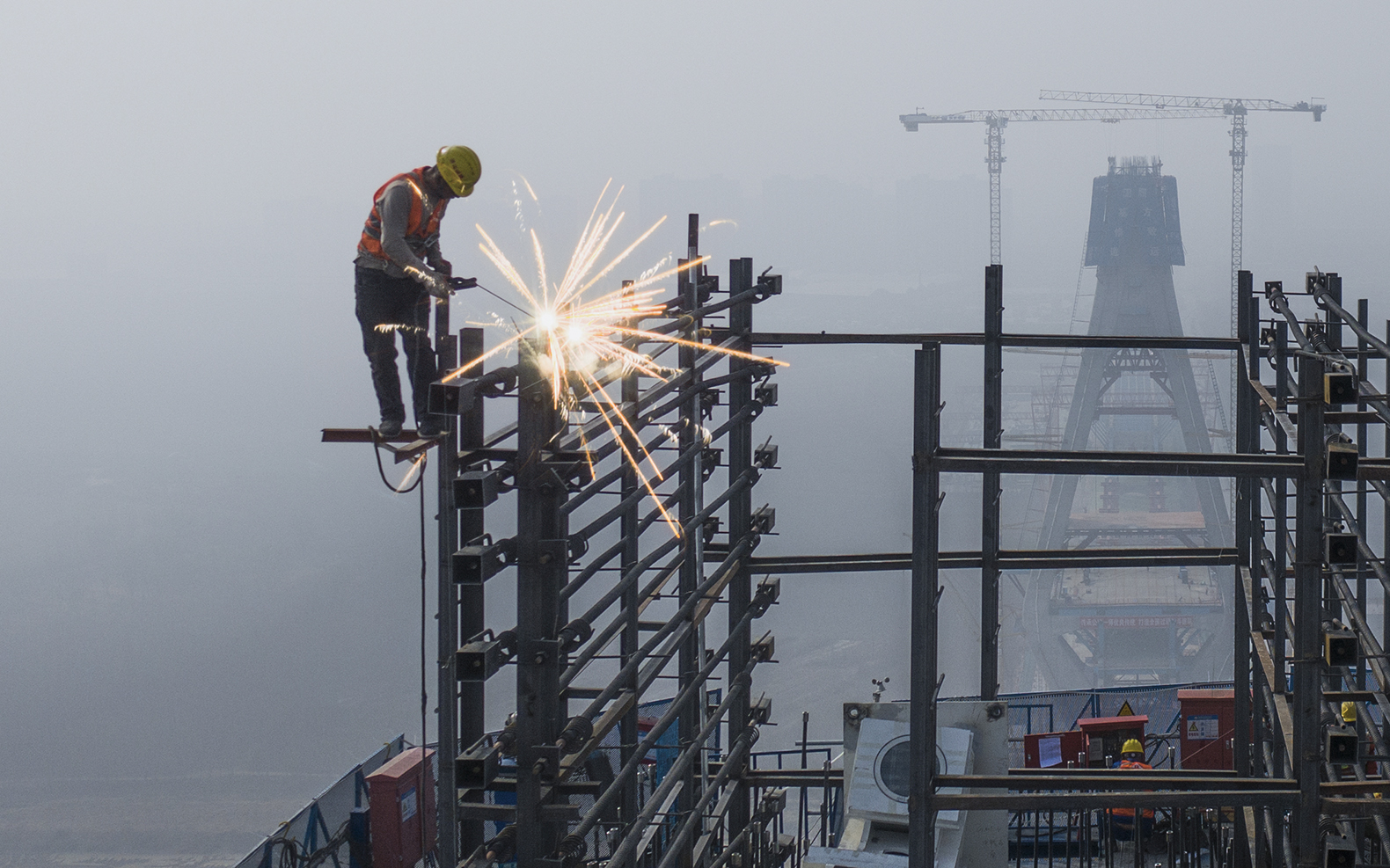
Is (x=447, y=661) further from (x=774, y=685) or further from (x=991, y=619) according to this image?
(x=774, y=685)

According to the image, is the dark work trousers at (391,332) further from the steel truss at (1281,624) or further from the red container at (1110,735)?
the red container at (1110,735)

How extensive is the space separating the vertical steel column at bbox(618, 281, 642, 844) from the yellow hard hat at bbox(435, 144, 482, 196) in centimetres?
220

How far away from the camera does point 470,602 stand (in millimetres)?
8680

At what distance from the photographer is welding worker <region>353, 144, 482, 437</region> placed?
8.95 metres

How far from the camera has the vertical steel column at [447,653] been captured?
809 cm

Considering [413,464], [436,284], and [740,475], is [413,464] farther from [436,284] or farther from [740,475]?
[740,475]

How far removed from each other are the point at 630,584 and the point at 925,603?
236 centimetres

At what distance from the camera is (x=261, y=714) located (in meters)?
183

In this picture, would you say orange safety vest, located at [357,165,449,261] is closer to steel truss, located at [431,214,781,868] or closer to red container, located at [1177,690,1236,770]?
steel truss, located at [431,214,781,868]

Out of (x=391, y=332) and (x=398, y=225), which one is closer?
(x=398, y=225)

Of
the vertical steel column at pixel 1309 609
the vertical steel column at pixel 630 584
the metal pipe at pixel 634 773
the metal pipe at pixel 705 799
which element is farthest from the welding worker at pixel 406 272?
the vertical steel column at pixel 1309 609

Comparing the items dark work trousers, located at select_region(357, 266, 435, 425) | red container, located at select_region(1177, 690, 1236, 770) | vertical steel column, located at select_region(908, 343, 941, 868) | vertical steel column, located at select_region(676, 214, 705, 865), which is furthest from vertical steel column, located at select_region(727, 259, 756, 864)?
red container, located at select_region(1177, 690, 1236, 770)

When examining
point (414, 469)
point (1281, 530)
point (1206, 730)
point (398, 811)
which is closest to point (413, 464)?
point (414, 469)

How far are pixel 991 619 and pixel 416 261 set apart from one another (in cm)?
925
